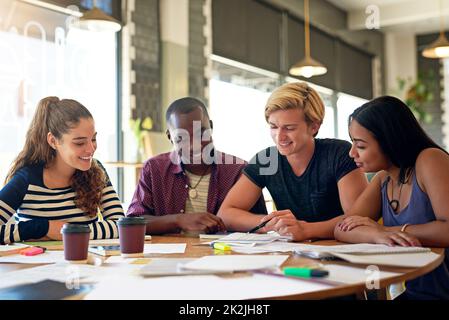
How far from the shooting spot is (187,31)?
5.50 metres

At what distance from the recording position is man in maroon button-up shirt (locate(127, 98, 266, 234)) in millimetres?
2320

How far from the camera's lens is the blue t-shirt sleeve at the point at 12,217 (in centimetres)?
179

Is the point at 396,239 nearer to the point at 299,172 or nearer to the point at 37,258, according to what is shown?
the point at 299,172

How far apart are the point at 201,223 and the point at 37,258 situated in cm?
67

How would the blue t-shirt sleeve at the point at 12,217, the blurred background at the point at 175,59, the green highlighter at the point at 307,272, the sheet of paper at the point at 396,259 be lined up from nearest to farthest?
the green highlighter at the point at 307,272 < the sheet of paper at the point at 396,259 < the blue t-shirt sleeve at the point at 12,217 < the blurred background at the point at 175,59

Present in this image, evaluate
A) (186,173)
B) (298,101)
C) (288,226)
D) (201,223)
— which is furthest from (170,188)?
(288,226)

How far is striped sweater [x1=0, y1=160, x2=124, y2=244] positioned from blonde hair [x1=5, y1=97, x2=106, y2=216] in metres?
0.03

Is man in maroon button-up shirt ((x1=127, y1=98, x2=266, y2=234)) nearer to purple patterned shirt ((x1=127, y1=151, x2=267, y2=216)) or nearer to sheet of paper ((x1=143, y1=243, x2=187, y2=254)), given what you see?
purple patterned shirt ((x1=127, y1=151, x2=267, y2=216))

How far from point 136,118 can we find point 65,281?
3.95m

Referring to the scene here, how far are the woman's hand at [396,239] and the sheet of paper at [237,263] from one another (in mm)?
338

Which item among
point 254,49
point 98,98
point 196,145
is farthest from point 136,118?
point 196,145

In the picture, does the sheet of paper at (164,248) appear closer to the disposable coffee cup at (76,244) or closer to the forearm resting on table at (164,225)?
the disposable coffee cup at (76,244)

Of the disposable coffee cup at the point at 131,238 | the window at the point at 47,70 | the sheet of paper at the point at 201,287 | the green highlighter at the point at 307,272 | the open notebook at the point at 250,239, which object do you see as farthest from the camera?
the window at the point at 47,70

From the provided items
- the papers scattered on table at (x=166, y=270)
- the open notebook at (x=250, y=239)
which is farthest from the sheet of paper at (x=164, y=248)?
the papers scattered on table at (x=166, y=270)
